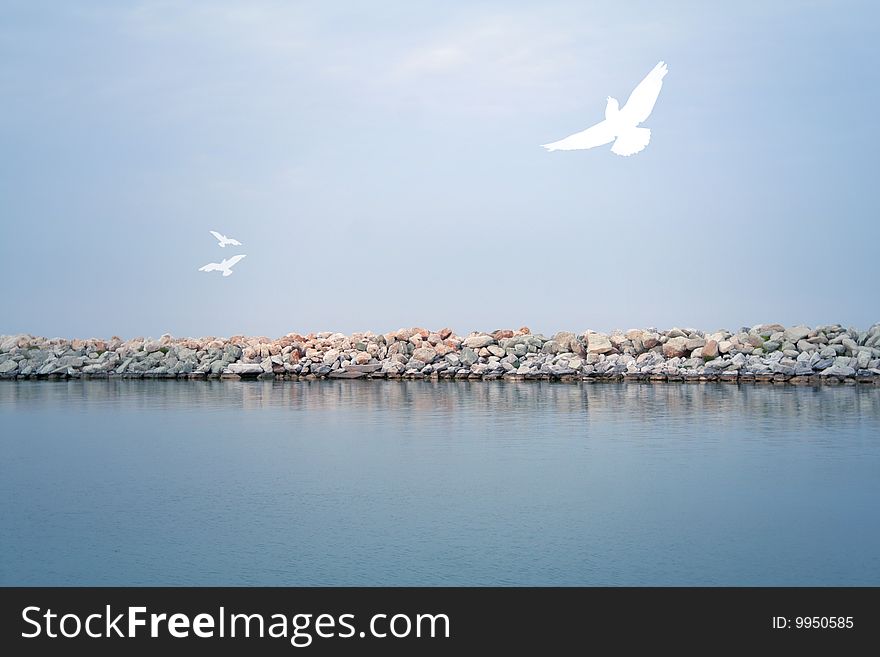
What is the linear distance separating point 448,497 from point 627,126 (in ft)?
13.5

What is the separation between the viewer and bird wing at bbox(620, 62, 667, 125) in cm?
955

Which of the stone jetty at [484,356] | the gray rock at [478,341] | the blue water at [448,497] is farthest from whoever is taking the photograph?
the gray rock at [478,341]

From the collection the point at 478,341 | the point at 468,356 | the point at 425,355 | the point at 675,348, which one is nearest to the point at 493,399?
the point at 675,348

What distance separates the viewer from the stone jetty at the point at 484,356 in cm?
2484

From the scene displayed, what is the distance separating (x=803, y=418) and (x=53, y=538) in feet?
39.4

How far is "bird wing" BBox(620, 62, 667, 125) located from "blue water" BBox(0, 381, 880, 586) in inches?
147

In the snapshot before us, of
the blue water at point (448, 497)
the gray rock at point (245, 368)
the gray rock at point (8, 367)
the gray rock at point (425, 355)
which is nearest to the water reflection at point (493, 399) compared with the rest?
the blue water at point (448, 497)

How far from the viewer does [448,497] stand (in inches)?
350

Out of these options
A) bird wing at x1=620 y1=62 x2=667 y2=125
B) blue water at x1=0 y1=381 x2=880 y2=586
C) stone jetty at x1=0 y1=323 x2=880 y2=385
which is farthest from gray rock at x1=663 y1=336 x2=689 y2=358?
bird wing at x1=620 y1=62 x2=667 y2=125

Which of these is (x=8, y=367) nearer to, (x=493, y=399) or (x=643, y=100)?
(x=493, y=399)

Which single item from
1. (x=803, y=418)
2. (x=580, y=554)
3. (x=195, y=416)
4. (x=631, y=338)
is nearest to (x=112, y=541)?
(x=580, y=554)

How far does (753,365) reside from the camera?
24.4m

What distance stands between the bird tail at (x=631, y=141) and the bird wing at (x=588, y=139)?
12 centimetres

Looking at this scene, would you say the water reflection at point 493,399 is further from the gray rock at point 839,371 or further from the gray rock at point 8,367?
the gray rock at point 8,367
